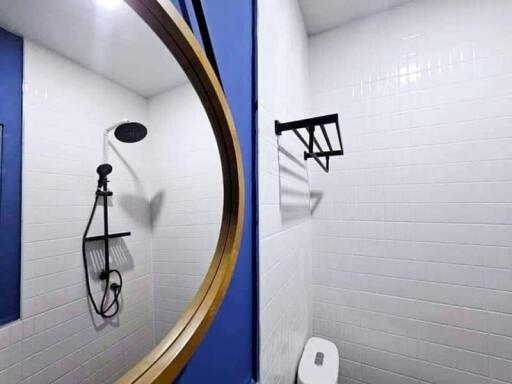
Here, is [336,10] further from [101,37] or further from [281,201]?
[101,37]

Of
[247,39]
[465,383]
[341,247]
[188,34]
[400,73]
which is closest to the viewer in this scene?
[188,34]

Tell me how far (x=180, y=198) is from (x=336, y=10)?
162 centimetres

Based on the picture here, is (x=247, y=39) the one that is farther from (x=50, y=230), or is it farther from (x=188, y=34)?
(x=50, y=230)

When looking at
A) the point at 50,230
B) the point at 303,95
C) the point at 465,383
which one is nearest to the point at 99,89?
the point at 50,230

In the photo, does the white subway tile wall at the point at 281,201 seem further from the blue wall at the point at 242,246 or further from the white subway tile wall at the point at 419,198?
the white subway tile wall at the point at 419,198

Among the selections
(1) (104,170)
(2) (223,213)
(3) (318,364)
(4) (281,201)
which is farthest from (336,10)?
(3) (318,364)

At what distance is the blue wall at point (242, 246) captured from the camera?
0.48 meters

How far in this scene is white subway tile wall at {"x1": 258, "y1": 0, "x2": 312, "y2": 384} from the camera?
75 cm

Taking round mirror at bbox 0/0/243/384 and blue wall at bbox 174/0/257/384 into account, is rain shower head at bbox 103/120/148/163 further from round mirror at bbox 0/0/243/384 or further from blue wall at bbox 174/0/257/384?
blue wall at bbox 174/0/257/384

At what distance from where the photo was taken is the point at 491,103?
1.18 metres

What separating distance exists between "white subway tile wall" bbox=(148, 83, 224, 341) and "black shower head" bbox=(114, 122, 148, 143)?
2 cm

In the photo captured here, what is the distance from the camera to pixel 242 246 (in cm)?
60

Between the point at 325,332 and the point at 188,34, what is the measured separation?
1.69 meters

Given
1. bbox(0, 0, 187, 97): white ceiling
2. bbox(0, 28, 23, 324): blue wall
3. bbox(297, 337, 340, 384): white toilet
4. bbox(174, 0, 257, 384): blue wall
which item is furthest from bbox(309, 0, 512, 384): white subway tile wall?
bbox(0, 28, 23, 324): blue wall
